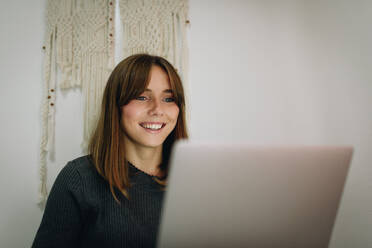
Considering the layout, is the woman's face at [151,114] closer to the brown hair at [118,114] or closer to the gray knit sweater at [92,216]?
the brown hair at [118,114]

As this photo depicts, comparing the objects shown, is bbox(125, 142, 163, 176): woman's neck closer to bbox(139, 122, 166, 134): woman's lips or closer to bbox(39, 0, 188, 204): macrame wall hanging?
bbox(139, 122, 166, 134): woman's lips

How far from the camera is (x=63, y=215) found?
0.75 metres

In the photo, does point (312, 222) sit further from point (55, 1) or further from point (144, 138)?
point (55, 1)

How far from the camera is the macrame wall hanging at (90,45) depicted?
115cm

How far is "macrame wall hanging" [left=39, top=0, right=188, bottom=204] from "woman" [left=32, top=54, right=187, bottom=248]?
293mm

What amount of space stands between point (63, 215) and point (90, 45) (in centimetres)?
81

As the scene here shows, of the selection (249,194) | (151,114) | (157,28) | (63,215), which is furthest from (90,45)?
(249,194)

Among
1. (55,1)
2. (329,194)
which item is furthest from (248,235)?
(55,1)

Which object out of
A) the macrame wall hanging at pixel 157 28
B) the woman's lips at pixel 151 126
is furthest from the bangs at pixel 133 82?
the macrame wall hanging at pixel 157 28

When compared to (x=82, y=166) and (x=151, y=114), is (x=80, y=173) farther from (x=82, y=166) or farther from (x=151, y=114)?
(x=151, y=114)

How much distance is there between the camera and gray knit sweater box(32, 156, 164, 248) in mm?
744

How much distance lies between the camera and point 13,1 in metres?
1.17

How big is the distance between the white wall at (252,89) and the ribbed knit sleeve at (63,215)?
0.42 meters

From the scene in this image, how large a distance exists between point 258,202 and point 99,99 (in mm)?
957
